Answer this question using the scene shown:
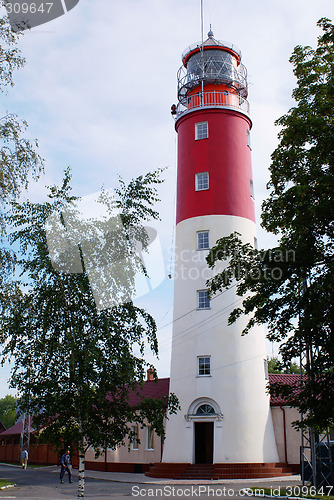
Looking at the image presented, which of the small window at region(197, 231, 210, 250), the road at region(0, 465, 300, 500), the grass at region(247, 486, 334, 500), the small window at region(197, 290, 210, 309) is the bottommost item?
the road at region(0, 465, 300, 500)

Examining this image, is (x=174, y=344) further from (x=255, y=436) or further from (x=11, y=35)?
(x=11, y=35)

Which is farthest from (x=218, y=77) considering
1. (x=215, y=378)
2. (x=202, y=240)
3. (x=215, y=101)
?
(x=215, y=378)

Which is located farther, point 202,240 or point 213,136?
point 213,136

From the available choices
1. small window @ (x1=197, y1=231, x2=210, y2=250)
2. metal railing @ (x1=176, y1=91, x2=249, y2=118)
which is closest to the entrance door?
small window @ (x1=197, y1=231, x2=210, y2=250)

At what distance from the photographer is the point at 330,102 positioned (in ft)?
48.6

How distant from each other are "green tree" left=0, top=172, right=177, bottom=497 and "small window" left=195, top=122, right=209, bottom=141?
20.0 meters

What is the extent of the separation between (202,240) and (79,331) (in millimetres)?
19011

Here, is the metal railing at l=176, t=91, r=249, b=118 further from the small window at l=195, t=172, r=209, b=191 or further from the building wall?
the building wall

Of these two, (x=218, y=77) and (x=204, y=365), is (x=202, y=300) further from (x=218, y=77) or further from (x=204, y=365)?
(x=218, y=77)

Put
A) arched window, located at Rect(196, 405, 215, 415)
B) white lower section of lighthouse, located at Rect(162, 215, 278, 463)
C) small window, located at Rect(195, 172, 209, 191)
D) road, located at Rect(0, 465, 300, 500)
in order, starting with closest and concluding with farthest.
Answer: road, located at Rect(0, 465, 300, 500)
white lower section of lighthouse, located at Rect(162, 215, 278, 463)
arched window, located at Rect(196, 405, 215, 415)
small window, located at Rect(195, 172, 209, 191)

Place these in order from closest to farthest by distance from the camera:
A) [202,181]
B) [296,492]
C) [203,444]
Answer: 1. [296,492]
2. [203,444]
3. [202,181]

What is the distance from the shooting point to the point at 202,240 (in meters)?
30.6

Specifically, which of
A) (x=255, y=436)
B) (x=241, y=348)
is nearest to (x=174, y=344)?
(x=241, y=348)

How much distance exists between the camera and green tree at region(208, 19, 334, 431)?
1425 centimetres
